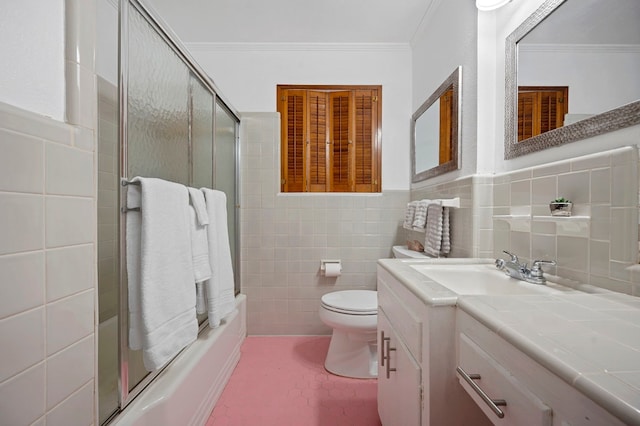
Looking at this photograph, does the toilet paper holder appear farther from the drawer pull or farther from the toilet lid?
the drawer pull

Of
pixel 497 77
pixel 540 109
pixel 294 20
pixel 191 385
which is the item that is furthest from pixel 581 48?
pixel 191 385

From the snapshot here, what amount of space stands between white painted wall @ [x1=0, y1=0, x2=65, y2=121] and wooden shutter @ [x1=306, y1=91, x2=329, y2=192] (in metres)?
1.77

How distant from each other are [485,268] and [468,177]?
0.47m

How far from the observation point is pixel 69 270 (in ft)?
2.20

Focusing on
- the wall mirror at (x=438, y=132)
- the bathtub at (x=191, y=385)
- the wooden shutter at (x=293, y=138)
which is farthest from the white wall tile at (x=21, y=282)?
the wooden shutter at (x=293, y=138)

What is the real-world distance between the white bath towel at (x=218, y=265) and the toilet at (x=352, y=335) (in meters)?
0.60

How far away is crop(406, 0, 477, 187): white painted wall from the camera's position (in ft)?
4.72

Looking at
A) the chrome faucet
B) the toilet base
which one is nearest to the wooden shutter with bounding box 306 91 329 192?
the toilet base

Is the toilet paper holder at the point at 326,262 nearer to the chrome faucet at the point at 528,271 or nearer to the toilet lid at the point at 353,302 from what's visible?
the toilet lid at the point at 353,302

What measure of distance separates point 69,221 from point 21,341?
257mm

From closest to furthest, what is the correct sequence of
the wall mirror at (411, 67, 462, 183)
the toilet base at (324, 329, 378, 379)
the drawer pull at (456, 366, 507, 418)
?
the drawer pull at (456, 366, 507, 418)
the wall mirror at (411, 67, 462, 183)
the toilet base at (324, 329, 378, 379)

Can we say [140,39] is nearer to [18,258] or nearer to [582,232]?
[18,258]

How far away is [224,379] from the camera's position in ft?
5.30

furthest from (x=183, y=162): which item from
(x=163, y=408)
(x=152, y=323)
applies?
(x=163, y=408)
